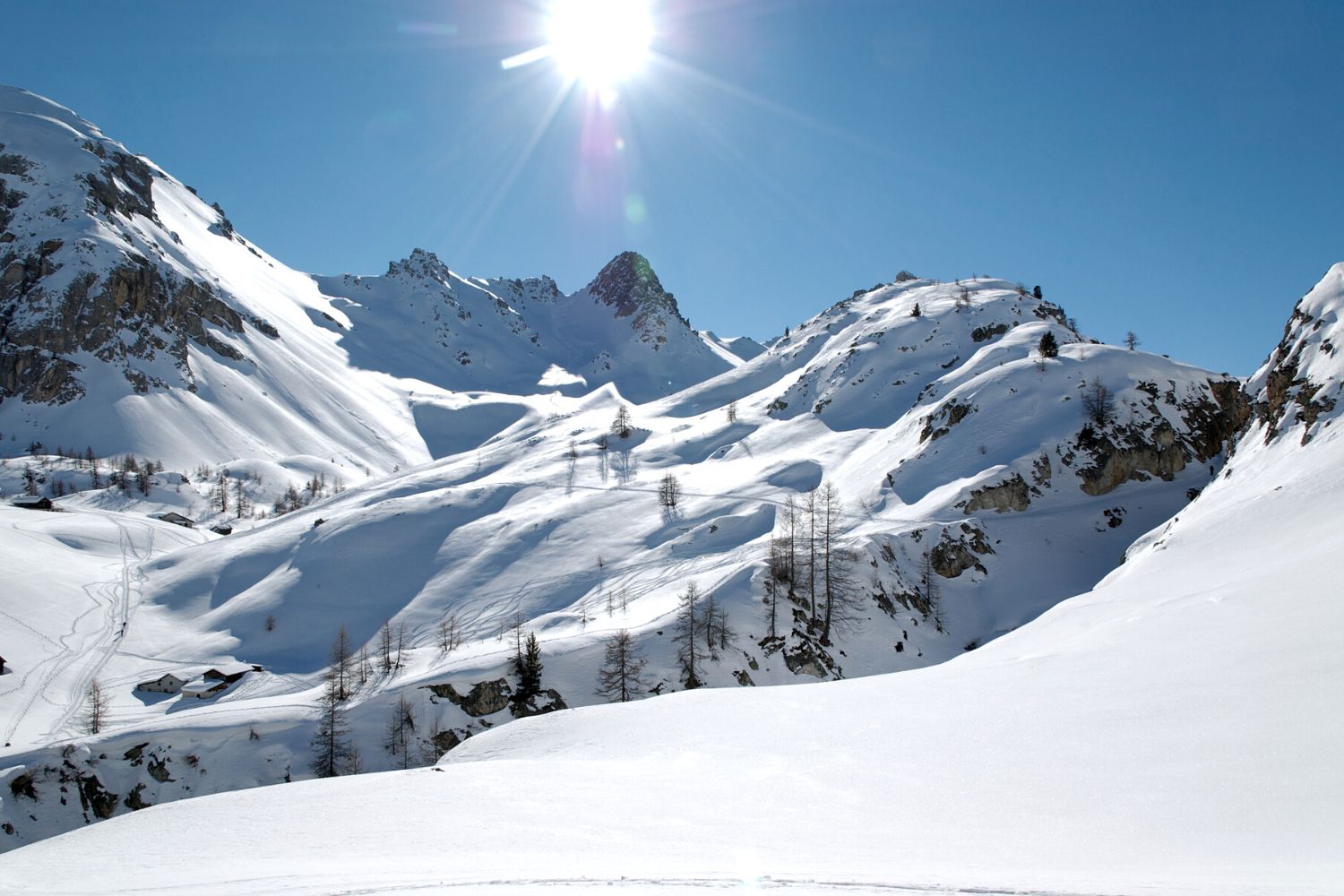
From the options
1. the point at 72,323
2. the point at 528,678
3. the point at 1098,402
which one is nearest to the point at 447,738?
the point at 528,678

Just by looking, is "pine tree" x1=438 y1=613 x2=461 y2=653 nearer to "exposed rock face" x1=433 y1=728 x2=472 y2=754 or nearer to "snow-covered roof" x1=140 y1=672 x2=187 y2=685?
"exposed rock face" x1=433 y1=728 x2=472 y2=754

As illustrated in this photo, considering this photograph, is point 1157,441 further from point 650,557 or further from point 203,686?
point 203,686

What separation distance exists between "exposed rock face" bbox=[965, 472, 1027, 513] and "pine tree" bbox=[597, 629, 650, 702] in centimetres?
3680

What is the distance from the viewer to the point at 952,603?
56.2m

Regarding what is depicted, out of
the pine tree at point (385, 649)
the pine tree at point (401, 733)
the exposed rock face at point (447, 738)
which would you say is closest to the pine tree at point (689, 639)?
the exposed rock face at point (447, 738)

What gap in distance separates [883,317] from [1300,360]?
10077cm

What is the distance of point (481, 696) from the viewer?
46625 mm

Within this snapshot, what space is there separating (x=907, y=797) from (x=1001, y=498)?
195 ft

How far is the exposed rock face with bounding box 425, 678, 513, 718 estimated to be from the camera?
46188 mm

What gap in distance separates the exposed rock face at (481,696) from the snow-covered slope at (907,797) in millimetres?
26547

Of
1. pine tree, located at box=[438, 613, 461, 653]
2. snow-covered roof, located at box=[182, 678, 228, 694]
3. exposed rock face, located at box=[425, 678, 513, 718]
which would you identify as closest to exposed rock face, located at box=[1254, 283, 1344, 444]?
exposed rock face, located at box=[425, 678, 513, 718]

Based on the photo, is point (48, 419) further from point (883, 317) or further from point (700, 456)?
point (883, 317)

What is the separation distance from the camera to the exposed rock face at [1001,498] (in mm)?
63625

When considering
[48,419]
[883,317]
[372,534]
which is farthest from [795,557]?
[48,419]
